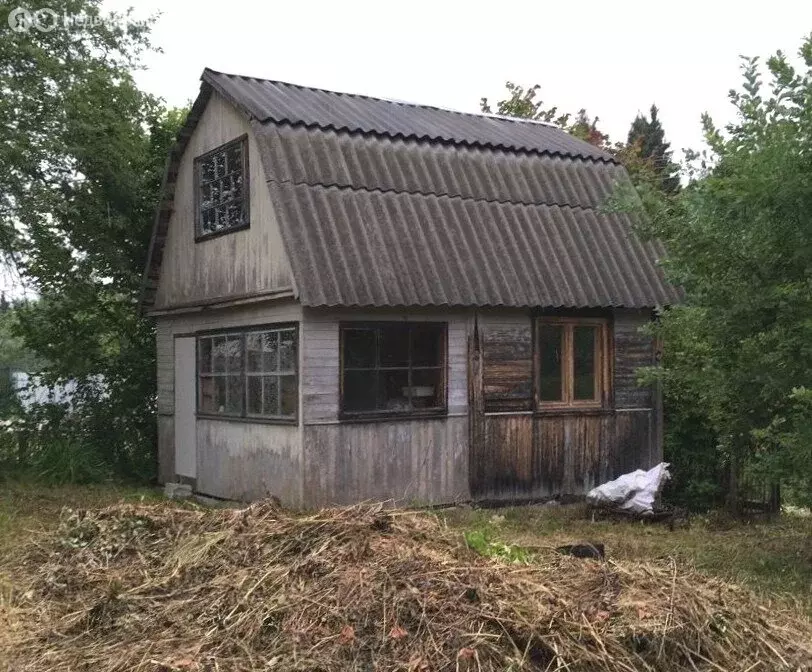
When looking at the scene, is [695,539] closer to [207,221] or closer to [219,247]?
[219,247]

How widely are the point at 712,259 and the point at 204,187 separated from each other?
7.71 metres

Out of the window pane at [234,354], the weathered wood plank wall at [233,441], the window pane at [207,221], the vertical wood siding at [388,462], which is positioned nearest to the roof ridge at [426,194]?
the weathered wood plank wall at [233,441]

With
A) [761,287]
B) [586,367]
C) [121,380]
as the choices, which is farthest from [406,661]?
[121,380]

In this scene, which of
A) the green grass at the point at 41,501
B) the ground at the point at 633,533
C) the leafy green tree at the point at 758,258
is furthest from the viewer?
the green grass at the point at 41,501

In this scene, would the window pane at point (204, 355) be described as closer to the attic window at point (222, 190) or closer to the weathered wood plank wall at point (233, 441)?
the weathered wood plank wall at point (233, 441)

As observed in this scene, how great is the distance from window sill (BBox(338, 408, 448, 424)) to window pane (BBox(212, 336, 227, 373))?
2.78 m

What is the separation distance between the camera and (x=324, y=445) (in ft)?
35.4

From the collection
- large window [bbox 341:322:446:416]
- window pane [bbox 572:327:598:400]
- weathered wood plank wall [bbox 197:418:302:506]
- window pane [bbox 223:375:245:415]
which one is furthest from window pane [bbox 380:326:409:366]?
window pane [bbox 572:327:598:400]

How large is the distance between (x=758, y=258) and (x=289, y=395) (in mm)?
5729

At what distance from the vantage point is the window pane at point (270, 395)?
453 inches

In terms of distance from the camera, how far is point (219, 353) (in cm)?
1308

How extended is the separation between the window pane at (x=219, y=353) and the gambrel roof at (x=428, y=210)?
2.23 m

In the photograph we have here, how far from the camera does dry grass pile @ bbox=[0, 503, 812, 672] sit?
496cm

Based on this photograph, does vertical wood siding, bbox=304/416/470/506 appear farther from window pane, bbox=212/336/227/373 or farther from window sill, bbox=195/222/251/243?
window sill, bbox=195/222/251/243
